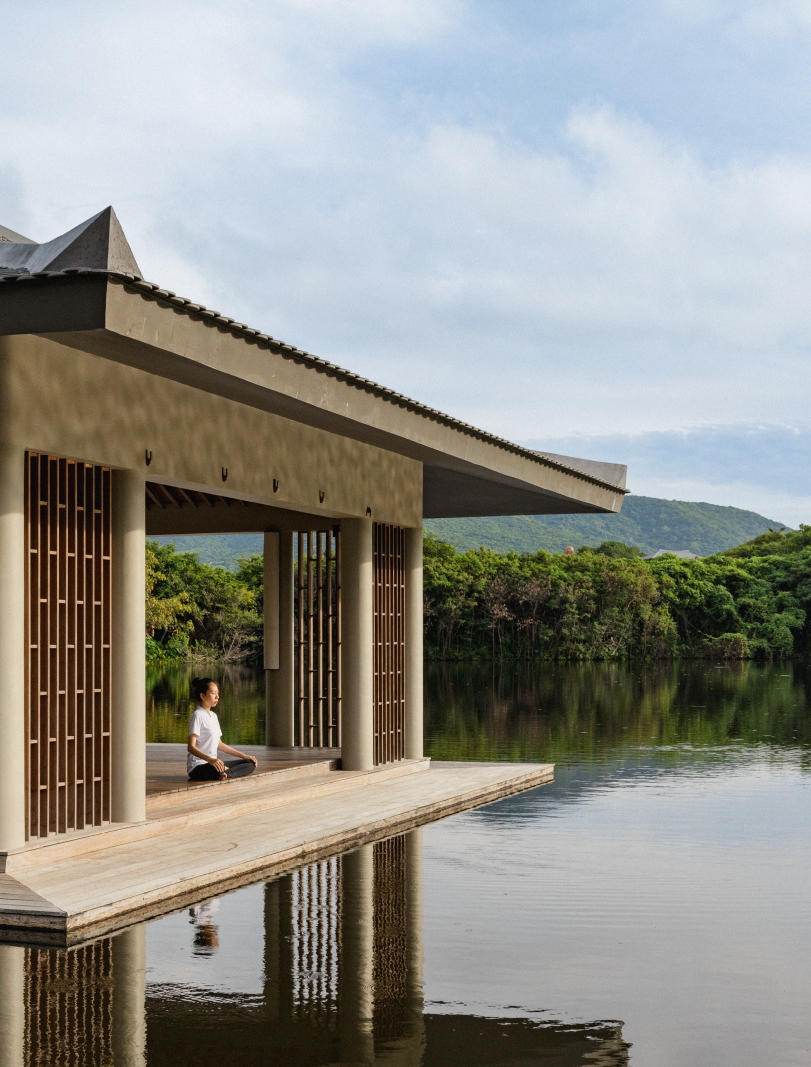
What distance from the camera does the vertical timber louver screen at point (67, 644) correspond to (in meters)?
7.55

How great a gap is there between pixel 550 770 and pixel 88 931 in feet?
24.5

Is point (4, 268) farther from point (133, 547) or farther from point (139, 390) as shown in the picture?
point (133, 547)

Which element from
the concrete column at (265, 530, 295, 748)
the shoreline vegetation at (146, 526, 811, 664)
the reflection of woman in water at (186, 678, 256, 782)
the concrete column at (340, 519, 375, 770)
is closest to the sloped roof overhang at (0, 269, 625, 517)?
the concrete column at (340, 519, 375, 770)

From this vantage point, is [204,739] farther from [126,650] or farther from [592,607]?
[592,607]

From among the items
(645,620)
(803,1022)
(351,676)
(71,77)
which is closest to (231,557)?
(645,620)

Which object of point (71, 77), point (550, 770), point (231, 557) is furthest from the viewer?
point (231, 557)

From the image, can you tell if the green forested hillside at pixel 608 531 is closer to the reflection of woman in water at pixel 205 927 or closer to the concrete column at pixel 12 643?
the concrete column at pixel 12 643

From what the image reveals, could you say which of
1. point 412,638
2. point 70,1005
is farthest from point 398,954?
point 412,638

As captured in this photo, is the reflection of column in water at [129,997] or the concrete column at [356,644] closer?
the reflection of column in water at [129,997]

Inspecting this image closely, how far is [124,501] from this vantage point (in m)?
8.23

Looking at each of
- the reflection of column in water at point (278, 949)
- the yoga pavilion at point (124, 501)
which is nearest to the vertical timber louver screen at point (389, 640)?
the yoga pavilion at point (124, 501)

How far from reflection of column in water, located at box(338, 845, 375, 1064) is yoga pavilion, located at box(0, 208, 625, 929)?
613 mm

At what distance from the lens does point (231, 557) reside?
376 feet

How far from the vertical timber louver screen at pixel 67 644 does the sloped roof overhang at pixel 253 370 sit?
34.0 inches
